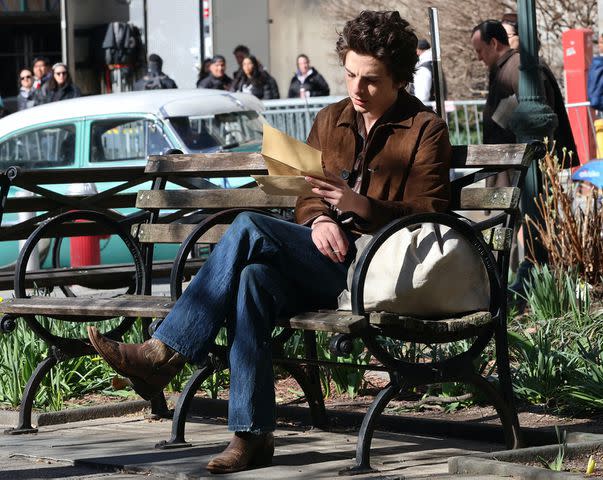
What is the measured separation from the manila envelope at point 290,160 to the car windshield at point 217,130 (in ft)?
26.2

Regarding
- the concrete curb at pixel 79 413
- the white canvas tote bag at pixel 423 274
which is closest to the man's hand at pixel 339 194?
the white canvas tote bag at pixel 423 274

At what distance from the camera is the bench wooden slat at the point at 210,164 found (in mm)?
5934

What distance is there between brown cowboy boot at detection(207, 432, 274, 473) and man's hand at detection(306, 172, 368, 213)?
812 millimetres

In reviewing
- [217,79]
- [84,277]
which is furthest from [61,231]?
[217,79]

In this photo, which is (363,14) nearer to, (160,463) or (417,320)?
(417,320)

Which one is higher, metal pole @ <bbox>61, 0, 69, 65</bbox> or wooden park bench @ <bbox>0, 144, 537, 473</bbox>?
metal pole @ <bbox>61, 0, 69, 65</bbox>

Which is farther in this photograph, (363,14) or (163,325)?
(363,14)

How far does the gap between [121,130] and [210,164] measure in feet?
23.6

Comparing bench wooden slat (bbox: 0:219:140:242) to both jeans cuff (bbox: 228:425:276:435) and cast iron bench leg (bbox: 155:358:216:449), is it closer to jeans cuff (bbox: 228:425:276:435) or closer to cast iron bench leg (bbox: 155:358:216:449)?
cast iron bench leg (bbox: 155:358:216:449)

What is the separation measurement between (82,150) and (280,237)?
850 centimetres

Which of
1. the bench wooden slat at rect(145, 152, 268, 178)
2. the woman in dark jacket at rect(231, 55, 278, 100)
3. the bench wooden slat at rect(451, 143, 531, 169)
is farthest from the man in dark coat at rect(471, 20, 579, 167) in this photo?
the woman in dark jacket at rect(231, 55, 278, 100)

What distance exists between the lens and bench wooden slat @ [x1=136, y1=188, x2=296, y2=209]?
5.86 metres

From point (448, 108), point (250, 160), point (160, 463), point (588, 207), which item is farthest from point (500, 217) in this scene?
→ point (448, 108)

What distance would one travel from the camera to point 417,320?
470cm
